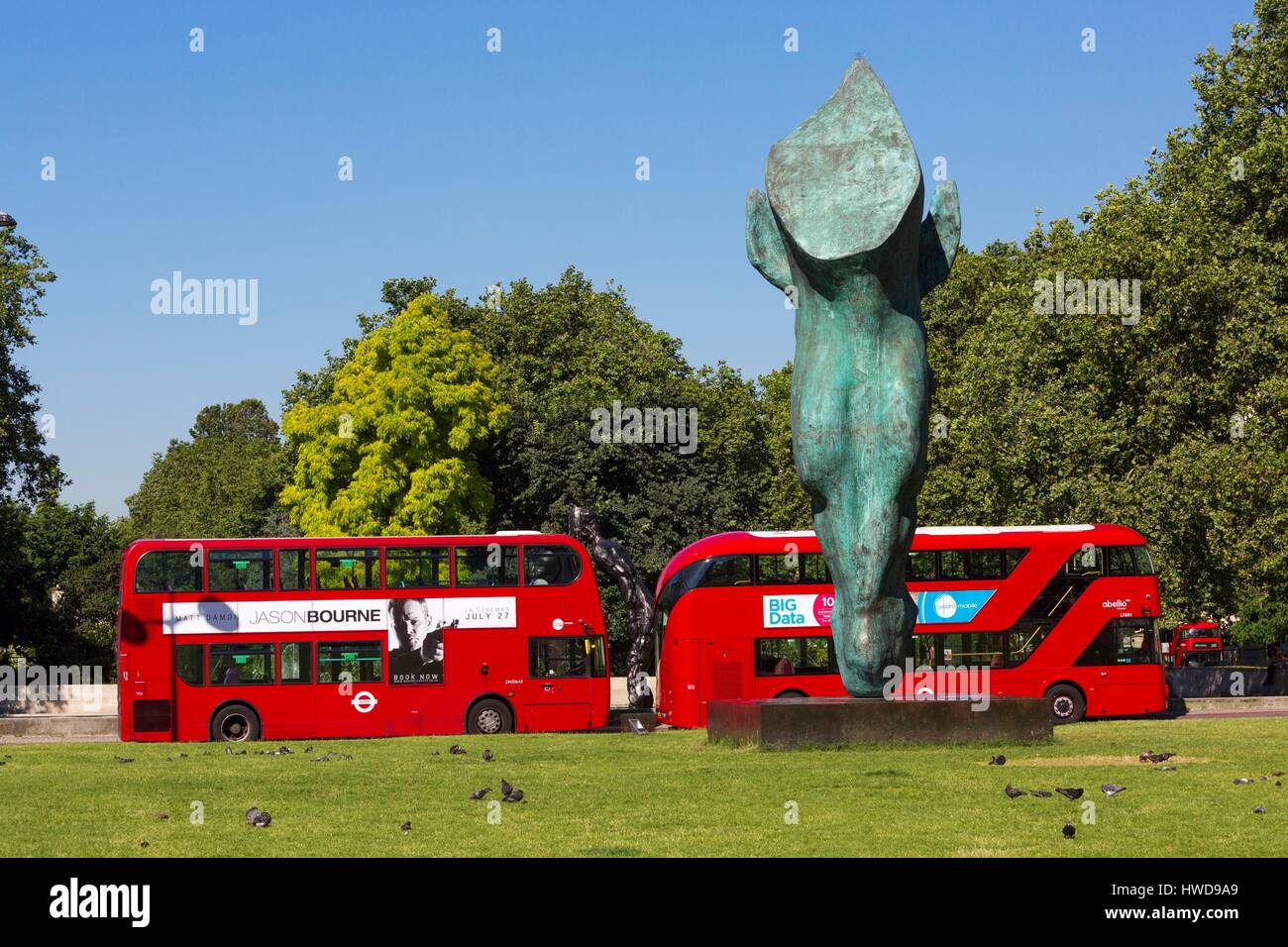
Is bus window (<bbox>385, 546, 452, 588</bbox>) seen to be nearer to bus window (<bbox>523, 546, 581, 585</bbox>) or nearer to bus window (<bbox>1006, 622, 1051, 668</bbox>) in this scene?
bus window (<bbox>523, 546, 581, 585</bbox>)

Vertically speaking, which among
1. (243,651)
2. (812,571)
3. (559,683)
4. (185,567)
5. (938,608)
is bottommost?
Result: (559,683)

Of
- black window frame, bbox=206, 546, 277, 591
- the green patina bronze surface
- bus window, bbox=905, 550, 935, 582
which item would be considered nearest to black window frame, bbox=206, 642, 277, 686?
black window frame, bbox=206, 546, 277, 591

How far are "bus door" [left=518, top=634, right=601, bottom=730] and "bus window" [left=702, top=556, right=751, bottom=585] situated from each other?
2401 mm

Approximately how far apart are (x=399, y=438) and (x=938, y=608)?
77.1ft

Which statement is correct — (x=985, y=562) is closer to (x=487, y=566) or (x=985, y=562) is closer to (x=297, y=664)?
(x=487, y=566)

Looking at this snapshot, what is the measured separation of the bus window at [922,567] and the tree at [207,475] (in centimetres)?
4832

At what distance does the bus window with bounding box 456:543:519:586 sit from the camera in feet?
97.3

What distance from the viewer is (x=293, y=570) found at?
2923cm

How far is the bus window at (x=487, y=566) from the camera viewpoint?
29.7 m

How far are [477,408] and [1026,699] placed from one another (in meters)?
Answer: 34.6

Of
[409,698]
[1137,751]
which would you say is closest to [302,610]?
[409,698]
